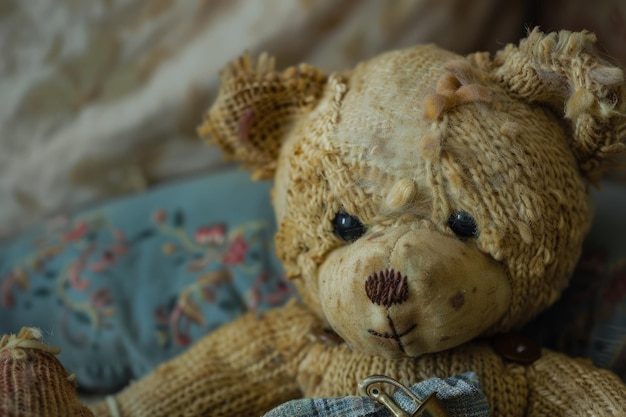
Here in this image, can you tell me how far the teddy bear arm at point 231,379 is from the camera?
628mm

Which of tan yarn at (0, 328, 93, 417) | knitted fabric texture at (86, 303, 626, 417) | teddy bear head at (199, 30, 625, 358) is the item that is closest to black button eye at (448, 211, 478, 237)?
teddy bear head at (199, 30, 625, 358)

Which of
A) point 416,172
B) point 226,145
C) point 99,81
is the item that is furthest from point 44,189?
point 416,172

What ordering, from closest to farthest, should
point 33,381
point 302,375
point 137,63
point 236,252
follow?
point 33,381, point 302,375, point 236,252, point 137,63

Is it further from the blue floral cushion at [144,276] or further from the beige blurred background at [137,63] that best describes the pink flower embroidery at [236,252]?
the beige blurred background at [137,63]

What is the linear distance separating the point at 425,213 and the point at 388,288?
0.07m

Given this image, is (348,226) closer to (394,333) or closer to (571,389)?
(394,333)

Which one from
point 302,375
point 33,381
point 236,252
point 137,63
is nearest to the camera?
point 33,381

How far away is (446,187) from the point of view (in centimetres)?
53

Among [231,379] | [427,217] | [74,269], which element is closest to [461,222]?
[427,217]

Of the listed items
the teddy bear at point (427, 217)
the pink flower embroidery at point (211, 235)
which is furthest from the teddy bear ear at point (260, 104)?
the pink flower embroidery at point (211, 235)

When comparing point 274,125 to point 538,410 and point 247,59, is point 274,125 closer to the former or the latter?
point 247,59

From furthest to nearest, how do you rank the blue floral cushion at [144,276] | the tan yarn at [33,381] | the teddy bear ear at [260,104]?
1. the blue floral cushion at [144,276]
2. the teddy bear ear at [260,104]
3. the tan yarn at [33,381]

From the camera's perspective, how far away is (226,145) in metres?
0.68

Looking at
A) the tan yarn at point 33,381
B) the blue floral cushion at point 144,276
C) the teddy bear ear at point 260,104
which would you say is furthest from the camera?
the blue floral cushion at point 144,276
